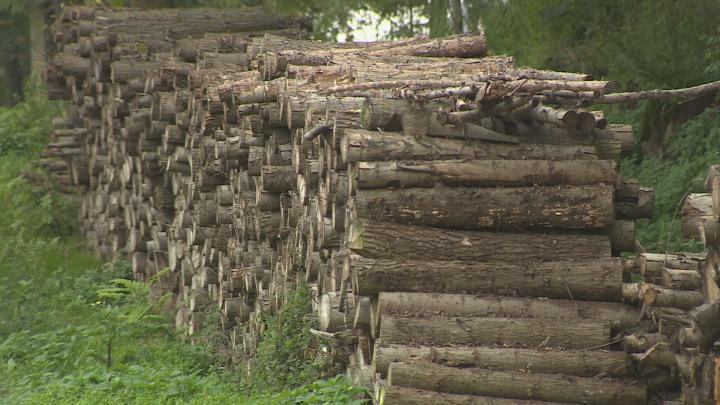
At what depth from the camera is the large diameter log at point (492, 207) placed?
779 centimetres

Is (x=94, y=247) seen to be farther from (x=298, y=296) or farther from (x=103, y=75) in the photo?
(x=298, y=296)

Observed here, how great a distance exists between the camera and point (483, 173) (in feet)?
25.9

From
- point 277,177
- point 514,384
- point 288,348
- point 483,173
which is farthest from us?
point 277,177

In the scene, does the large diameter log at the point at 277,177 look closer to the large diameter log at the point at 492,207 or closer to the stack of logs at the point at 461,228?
the stack of logs at the point at 461,228

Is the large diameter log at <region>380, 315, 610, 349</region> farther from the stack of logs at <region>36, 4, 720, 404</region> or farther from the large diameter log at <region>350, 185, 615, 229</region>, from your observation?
the large diameter log at <region>350, 185, 615, 229</region>

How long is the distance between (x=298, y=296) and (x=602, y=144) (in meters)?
3.02

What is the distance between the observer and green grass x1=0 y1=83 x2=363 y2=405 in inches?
364

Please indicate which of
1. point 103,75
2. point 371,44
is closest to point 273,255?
point 371,44

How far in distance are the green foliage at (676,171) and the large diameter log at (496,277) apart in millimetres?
3490

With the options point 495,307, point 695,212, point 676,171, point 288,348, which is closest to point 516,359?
point 495,307

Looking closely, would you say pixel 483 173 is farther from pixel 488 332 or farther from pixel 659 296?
pixel 659 296

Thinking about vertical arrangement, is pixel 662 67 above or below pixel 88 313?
above

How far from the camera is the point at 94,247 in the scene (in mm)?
21797

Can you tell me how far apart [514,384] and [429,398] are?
0.54 m
